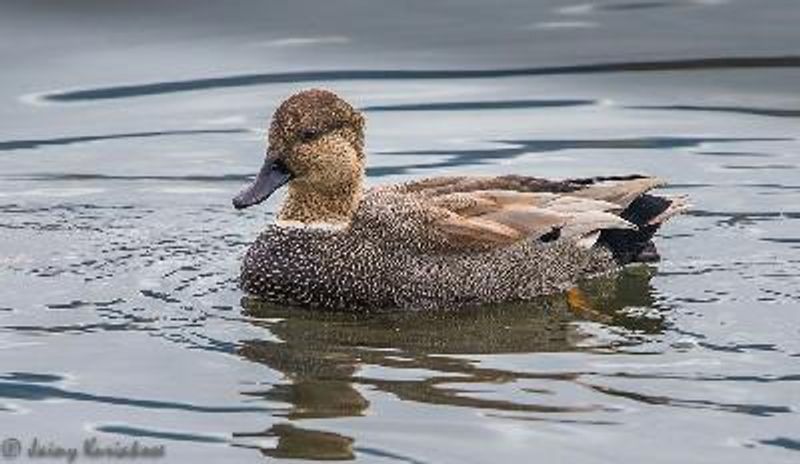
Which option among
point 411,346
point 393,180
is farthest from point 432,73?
point 411,346

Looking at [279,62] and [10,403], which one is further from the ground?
[279,62]

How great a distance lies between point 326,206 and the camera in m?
10.5

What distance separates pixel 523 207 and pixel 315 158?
3.17 feet

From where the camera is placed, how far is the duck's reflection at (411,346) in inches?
342

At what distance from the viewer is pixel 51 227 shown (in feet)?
38.1

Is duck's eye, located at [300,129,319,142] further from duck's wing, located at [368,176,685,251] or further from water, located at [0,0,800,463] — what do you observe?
water, located at [0,0,800,463]

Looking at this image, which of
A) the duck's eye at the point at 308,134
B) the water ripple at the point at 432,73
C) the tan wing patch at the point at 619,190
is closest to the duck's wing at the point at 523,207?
the tan wing patch at the point at 619,190

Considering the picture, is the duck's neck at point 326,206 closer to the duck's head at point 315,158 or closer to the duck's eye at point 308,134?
the duck's head at point 315,158

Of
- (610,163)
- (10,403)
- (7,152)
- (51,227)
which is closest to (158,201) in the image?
(51,227)

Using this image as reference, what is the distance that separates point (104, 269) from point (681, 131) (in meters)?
4.12

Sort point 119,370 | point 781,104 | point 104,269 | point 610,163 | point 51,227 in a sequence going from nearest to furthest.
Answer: point 119,370, point 104,269, point 51,227, point 610,163, point 781,104

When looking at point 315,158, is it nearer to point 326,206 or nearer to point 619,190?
point 326,206

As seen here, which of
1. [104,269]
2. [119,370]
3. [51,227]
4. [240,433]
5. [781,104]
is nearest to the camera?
[240,433]

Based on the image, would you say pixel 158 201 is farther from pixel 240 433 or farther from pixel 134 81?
pixel 240 433
